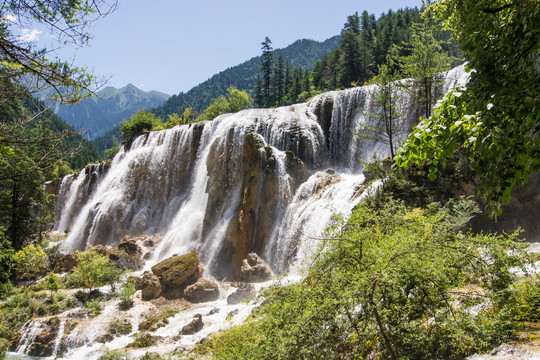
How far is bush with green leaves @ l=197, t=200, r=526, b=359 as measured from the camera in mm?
3570

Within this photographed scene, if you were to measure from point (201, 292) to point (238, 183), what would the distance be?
329 inches

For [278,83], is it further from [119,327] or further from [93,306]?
[119,327]

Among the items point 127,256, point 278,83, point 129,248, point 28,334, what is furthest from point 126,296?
point 278,83

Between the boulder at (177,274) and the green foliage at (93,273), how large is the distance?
2.15m

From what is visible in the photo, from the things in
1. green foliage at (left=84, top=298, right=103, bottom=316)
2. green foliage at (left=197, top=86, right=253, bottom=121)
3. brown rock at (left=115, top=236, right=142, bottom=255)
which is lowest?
green foliage at (left=84, top=298, right=103, bottom=316)

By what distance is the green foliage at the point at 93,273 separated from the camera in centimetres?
1508

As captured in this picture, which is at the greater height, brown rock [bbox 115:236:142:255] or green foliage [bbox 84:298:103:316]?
brown rock [bbox 115:236:142:255]

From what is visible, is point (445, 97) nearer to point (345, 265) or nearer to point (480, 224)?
point (345, 265)

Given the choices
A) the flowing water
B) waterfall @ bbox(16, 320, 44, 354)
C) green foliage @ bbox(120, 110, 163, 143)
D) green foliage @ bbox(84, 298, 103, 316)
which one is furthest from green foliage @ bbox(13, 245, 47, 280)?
green foliage @ bbox(120, 110, 163, 143)

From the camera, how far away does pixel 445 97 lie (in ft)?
8.98

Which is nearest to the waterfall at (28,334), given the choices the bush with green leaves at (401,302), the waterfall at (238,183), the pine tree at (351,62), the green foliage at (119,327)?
the green foliage at (119,327)

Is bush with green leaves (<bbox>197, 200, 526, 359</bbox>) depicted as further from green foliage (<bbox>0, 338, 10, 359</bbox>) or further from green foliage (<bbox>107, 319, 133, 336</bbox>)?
green foliage (<bbox>0, 338, 10, 359</bbox>)

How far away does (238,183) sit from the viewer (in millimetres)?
21281

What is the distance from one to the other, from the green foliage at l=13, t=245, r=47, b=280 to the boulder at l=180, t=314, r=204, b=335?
12.3 meters
